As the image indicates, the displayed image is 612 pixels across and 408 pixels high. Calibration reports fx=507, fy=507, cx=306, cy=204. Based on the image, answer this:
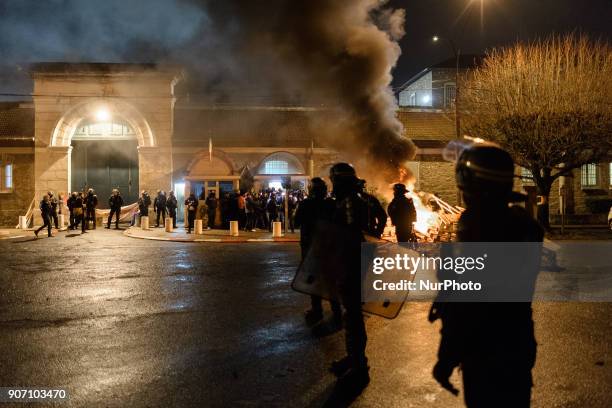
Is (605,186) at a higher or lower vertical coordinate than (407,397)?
higher

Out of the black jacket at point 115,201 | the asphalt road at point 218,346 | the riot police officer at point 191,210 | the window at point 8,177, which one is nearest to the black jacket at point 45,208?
the black jacket at point 115,201

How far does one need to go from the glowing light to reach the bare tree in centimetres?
1799

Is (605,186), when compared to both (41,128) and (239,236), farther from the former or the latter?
(41,128)

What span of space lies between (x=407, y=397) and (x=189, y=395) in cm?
166

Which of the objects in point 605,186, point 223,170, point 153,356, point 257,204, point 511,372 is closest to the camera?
point 511,372

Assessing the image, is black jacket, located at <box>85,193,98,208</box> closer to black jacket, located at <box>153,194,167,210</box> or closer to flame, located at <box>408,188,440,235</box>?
black jacket, located at <box>153,194,167,210</box>

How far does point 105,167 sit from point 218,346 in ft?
80.4

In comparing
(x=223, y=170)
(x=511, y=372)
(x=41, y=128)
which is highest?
(x=41, y=128)

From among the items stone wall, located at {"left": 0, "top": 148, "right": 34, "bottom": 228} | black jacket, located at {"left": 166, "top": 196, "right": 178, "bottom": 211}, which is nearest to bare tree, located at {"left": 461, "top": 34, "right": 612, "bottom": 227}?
black jacket, located at {"left": 166, "top": 196, "right": 178, "bottom": 211}

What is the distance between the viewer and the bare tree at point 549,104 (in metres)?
17.6

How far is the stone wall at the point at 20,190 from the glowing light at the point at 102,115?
3.56 meters

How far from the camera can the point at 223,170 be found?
80.9 ft

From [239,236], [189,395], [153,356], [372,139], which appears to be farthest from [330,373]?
[239,236]

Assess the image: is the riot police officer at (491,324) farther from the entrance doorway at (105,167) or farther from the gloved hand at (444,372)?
the entrance doorway at (105,167)
